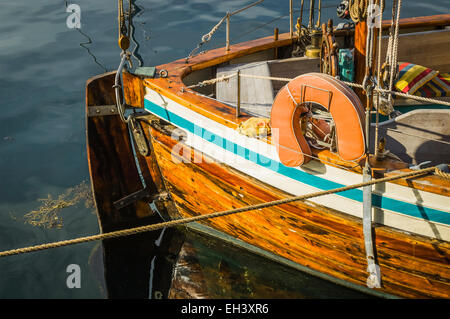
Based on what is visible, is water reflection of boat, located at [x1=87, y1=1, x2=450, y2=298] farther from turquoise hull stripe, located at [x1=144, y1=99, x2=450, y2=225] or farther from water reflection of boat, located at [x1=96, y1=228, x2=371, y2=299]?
water reflection of boat, located at [x1=96, y1=228, x2=371, y2=299]

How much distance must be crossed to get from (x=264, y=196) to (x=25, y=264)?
9.95 feet

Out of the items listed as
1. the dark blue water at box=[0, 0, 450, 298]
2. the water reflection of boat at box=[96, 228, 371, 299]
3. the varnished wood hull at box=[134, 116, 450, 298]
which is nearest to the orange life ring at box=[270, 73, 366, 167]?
the varnished wood hull at box=[134, 116, 450, 298]

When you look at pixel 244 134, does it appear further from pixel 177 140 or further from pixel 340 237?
pixel 340 237

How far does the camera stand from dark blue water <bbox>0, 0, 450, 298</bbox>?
Answer: 5.36 metres

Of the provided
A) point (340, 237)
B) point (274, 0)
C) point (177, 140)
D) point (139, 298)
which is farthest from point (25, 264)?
point (274, 0)

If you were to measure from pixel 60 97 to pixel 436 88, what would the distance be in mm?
6921

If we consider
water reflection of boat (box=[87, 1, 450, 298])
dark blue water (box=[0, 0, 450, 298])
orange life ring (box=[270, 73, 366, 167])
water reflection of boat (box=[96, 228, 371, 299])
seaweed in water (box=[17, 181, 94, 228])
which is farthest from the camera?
seaweed in water (box=[17, 181, 94, 228])

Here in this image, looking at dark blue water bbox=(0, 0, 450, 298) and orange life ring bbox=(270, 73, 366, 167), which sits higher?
orange life ring bbox=(270, 73, 366, 167)

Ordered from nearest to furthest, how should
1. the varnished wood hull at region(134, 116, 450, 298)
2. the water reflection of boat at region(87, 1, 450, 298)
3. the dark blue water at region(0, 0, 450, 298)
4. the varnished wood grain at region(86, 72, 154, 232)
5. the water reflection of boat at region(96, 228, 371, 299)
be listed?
the water reflection of boat at region(87, 1, 450, 298) < the varnished wood hull at region(134, 116, 450, 298) < the water reflection of boat at region(96, 228, 371, 299) < the varnished wood grain at region(86, 72, 154, 232) < the dark blue water at region(0, 0, 450, 298)

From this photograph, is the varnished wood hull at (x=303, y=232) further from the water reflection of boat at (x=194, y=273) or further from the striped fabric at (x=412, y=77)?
the striped fabric at (x=412, y=77)

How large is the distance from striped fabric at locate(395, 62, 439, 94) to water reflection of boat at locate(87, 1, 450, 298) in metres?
0.02

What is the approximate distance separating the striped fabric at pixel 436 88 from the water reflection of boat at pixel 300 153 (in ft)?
0.06

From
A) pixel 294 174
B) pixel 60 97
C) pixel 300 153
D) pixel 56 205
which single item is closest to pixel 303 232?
pixel 294 174

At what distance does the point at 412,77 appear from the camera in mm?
5645
